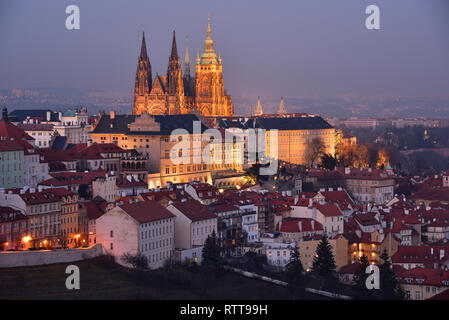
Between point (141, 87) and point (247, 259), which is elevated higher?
point (141, 87)

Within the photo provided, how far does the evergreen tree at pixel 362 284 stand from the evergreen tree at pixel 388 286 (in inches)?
20.9

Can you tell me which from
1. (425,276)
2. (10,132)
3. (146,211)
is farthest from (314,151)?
(146,211)

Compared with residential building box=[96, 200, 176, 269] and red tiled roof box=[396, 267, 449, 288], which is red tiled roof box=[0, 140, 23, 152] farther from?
red tiled roof box=[396, 267, 449, 288]

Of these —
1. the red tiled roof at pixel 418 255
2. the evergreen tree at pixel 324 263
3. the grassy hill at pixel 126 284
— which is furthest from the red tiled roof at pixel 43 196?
the red tiled roof at pixel 418 255

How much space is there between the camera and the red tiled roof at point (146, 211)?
2016 inches

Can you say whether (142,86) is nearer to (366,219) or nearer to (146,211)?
(366,219)

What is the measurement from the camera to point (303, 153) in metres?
109

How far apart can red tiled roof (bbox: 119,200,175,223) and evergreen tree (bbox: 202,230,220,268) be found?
1.93 meters

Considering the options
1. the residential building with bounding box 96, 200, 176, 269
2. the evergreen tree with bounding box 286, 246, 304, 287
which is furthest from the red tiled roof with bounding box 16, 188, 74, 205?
the evergreen tree with bounding box 286, 246, 304, 287

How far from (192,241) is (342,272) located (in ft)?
22.1

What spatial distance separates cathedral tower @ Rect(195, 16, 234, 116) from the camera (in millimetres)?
122938

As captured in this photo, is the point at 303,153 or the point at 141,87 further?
the point at 141,87
